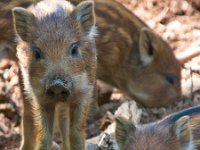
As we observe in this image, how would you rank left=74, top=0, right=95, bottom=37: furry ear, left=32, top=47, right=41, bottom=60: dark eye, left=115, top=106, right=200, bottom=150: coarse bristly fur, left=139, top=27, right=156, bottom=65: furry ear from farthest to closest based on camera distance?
left=139, top=27, right=156, bottom=65: furry ear, left=74, top=0, right=95, bottom=37: furry ear, left=32, top=47, right=41, bottom=60: dark eye, left=115, top=106, right=200, bottom=150: coarse bristly fur

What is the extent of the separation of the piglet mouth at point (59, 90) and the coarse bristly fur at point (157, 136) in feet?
1.35

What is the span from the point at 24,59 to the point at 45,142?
675 mm

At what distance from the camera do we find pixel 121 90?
30.1 feet

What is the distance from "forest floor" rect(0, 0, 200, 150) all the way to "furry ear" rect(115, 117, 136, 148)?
2.04 m

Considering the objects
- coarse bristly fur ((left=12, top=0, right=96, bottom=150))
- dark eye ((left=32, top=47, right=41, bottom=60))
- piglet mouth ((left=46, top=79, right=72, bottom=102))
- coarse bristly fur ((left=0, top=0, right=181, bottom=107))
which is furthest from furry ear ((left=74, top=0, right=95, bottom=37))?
coarse bristly fur ((left=0, top=0, right=181, bottom=107))

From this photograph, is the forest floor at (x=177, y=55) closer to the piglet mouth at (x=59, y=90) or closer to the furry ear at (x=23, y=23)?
the furry ear at (x=23, y=23)

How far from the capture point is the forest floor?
839 centimetres

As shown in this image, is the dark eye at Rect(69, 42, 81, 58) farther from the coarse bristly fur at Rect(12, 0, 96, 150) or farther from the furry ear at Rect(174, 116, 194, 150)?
the furry ear at Rect(174, 116, 194, 150)

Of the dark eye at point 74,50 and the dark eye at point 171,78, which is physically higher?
the dark eye at point 74,50

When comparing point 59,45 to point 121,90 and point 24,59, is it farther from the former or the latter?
point 121,90

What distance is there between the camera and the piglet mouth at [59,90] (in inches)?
232

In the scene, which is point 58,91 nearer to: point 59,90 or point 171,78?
point 59,90

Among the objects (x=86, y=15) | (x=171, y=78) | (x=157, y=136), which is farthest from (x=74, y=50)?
(x=171, y=78)

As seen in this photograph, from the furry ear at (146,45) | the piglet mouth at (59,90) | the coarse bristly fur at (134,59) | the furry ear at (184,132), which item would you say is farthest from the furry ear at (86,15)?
the furry ear at (146,45)
